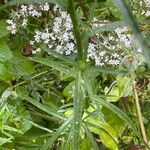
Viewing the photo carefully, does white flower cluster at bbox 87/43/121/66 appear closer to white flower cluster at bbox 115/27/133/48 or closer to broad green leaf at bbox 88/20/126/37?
white flower cluster at bbox 115/27/133/48

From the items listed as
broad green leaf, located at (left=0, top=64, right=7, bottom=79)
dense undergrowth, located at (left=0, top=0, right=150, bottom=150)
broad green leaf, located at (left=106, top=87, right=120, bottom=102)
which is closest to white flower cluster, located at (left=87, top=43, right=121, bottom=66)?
dense undergrowth, located at (left=0, top=0, right=150, bottom=150)

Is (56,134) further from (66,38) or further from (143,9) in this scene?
(143,9)

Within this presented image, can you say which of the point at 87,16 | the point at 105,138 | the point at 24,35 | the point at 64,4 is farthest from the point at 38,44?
the point at 64,4

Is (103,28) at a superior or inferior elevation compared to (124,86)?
superior

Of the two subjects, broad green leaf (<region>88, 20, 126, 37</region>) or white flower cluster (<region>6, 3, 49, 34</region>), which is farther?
white flower cluster (<region>6, 3, 49, 34</region>)

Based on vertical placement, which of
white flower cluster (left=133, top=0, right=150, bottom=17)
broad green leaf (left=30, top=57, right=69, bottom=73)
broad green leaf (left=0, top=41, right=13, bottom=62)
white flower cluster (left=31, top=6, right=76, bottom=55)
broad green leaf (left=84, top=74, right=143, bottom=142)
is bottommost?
broad green leaf (left=84, top=74, right=143, bottom=142)

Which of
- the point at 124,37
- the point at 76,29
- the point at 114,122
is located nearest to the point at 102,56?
the point at 124,37

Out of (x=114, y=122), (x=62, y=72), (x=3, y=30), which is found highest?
(x=3, y=30)

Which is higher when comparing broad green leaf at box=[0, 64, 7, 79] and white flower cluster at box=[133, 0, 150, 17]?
white flower cluster at box=[133, 0, 150, 17]
